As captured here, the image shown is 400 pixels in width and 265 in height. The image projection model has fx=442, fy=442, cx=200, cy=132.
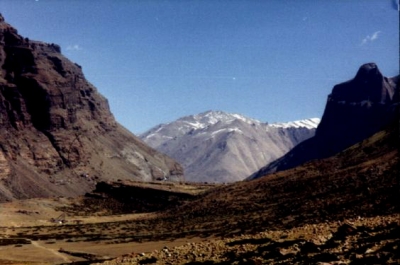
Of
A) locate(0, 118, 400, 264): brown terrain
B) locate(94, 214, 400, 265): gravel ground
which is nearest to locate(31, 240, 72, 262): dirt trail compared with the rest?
locate(0, 118, 400, 264): brown terrain

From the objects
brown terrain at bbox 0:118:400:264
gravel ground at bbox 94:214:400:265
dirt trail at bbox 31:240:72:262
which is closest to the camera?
gravel ground at bbox 94:214:400:265

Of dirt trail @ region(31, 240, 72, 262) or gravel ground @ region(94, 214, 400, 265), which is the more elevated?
gravel ground @ region(94, 214, 400, 265)

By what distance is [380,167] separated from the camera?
281 ft

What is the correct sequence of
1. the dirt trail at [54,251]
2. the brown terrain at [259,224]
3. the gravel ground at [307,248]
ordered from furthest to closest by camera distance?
the dirt trail at [54,251], the brown terrain at [259,224], the gravel ground at [307,248]

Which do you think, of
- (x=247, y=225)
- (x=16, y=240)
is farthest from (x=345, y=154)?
(x=16, y=240)

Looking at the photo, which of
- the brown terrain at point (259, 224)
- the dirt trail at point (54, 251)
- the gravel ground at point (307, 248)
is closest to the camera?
the gravel ground at point (307, 248)

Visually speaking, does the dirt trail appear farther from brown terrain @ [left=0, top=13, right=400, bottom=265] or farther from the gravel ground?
the gravel ground

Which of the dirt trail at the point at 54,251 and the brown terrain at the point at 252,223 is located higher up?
the brown terrain at the point at 252,223

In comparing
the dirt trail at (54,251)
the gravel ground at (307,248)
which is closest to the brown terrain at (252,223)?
the gravel ground at (307,248)

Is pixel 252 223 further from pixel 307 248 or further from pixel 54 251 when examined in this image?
pixel 307 248

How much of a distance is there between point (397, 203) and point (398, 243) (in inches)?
1529

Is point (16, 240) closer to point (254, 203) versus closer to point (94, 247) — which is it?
point (94, 247)

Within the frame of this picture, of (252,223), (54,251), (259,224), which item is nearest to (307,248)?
(259,224)

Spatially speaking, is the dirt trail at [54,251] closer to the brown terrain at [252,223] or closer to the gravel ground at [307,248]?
the brown terrain at [252,223]
